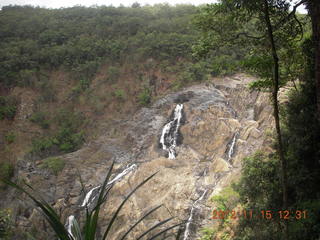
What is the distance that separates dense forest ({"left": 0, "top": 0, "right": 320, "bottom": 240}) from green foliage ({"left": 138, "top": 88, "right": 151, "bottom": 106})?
0.07 m

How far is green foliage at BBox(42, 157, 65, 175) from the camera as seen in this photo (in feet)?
48.5

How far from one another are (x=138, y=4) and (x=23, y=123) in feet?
71.7

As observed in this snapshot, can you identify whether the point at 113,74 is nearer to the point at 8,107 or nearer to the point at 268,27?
the point at 8,107

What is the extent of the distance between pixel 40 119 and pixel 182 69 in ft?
35.0

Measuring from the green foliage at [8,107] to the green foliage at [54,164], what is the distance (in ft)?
20.3

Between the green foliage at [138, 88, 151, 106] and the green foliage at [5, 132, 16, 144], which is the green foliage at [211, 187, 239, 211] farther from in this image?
the green foliage at [5, 132, 16, 144]

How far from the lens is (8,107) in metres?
19.6

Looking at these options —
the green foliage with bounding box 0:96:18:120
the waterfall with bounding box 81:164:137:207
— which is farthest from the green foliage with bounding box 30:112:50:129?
the waterfall with bounding box 81:164:137:207

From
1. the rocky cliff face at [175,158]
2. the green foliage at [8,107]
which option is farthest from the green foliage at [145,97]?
the green foliage at [8,107]

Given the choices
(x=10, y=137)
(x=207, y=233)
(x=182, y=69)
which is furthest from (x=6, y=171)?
(x=182, y=69)

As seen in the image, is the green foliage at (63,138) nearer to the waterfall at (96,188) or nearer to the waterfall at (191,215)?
the waterfall at (96,188)

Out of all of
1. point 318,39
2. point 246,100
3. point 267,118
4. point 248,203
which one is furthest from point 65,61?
point 318,39

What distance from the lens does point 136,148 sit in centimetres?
1559

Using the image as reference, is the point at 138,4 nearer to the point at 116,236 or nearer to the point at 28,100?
the point at 28,100
